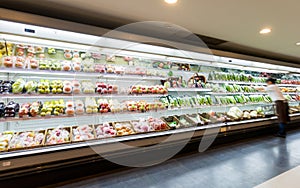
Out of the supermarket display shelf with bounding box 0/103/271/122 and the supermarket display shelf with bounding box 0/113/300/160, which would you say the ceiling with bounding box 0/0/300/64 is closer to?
the supermarket display shelf with bounding box 0/103/271/122

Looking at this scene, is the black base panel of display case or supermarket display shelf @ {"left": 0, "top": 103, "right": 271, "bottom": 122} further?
supermarket display shelf @ {"left": 0, "top": 103, "right": 271, "bottom": 122}

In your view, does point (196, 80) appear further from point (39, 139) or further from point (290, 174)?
point (39, 139)

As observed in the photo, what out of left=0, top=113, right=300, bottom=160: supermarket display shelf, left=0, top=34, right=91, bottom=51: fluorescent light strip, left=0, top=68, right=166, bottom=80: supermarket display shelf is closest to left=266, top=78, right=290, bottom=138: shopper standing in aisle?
left=0, top=113, right=300, bottom=160: supermarket display shelf

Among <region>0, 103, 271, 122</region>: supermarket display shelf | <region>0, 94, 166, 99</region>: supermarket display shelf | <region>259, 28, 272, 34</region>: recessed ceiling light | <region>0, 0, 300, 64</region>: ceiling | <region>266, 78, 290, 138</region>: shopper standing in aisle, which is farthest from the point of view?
<region>266, 78, 290, 138</region>: shopper standing in aisle

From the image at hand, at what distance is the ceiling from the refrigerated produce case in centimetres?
36

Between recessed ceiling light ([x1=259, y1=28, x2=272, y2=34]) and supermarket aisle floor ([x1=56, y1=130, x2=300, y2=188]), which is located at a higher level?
recessed ceiling light ([x1=259, y1=28, x2=272, y2=34])

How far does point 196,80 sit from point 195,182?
218cm

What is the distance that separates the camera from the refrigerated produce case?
1974mm

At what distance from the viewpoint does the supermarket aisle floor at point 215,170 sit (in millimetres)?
2035

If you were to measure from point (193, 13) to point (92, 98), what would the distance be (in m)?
1.92

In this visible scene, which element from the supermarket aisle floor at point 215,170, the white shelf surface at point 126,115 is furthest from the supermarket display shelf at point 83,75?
the supermarket aisle floor at point 215,170

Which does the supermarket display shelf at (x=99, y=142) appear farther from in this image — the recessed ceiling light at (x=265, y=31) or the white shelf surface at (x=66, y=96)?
the recessed ceiling light at (x=265, y=31)

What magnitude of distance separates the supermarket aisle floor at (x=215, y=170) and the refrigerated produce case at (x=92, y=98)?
0.99 ft

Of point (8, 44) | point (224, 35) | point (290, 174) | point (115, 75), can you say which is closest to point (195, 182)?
point (290, 174)
